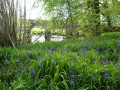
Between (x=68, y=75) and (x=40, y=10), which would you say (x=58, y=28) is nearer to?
(x=40, y=10)

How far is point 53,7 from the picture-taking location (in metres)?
6.45

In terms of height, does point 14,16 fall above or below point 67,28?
above

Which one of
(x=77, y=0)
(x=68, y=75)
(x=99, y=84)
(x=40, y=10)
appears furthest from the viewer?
(x=40, y=10)

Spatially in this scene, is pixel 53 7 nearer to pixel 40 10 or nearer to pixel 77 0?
pixel 40 10

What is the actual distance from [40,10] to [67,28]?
204 centimetres

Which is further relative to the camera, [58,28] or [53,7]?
[58,28]

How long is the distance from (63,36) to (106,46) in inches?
142

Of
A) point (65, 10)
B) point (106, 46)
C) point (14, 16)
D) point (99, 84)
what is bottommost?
point (99, 84)

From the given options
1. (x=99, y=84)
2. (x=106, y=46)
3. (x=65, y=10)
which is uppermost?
(x=65, y=10)

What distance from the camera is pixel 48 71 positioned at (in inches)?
81.7

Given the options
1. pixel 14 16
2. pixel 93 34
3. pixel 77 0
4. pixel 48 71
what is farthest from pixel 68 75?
pixel 93 34

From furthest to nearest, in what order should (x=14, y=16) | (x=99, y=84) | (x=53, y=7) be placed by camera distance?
(x=53, y=7) < (x=14, y=16) < (x=99, y=84)

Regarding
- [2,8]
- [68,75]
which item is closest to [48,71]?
[68,75]

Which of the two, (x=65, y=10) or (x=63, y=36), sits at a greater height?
(x=65, y=10)
